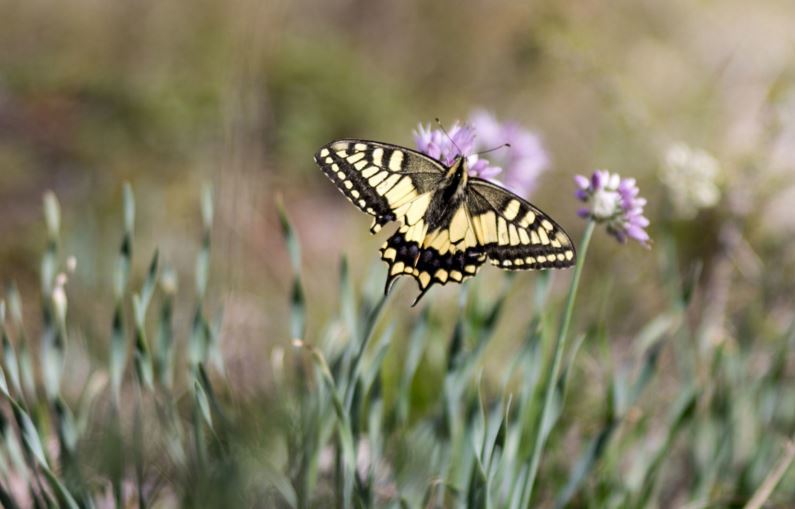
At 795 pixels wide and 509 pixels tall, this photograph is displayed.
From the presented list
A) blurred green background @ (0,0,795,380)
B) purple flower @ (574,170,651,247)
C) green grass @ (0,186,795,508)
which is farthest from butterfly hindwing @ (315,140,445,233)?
blurred green background @ (0,0,795,380)

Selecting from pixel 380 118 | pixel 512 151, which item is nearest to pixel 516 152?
pixel 512 151

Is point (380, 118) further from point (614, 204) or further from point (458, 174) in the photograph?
point (614, 204)

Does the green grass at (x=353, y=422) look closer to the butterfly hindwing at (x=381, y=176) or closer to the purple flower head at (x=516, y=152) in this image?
the butterfly hindwing at (x=381, y=176)

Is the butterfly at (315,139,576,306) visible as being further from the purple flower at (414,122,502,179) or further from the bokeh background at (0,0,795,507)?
the bokeh background at (0,0,795,507)

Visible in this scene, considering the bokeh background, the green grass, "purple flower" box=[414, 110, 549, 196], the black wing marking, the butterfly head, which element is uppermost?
the bokeh background

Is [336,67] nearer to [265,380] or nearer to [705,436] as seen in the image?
[265,380]

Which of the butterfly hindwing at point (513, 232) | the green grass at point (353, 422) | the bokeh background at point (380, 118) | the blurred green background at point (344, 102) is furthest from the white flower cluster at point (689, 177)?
the butterfly hindwing at point (513, 232)

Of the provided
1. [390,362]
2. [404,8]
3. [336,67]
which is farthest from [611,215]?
[404,8]
